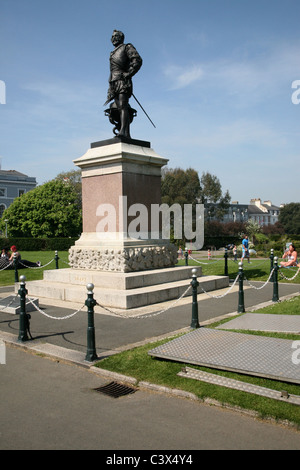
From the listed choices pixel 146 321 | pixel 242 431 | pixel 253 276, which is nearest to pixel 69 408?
pixel 242 431

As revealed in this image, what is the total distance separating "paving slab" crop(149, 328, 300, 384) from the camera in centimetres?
529

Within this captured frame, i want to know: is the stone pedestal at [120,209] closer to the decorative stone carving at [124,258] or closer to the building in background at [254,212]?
the decorative stone carving at [124,258]

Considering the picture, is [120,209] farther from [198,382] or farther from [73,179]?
[73,179]

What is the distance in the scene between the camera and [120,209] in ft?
38.9

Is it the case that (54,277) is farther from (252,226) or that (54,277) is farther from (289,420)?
(252,226)

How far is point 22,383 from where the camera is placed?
5672 mm

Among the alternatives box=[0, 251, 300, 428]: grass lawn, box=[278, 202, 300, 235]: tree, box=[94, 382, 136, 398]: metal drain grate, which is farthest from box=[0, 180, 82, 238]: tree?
box=[278, 202, 300, 235]: tree

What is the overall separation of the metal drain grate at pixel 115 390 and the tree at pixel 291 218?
9931cm

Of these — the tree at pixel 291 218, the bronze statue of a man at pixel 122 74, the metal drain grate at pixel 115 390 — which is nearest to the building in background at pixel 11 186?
the tree at pixel 291 218

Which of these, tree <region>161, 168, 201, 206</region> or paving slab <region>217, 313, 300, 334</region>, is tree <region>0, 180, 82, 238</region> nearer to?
tree <region>161, 168, 201, 206</region>

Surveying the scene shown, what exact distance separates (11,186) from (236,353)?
83.2m

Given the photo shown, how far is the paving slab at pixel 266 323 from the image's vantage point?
745cm

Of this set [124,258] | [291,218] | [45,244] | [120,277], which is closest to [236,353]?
[120,277]

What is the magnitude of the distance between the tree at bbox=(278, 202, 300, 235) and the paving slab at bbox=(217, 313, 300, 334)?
95.6 m
